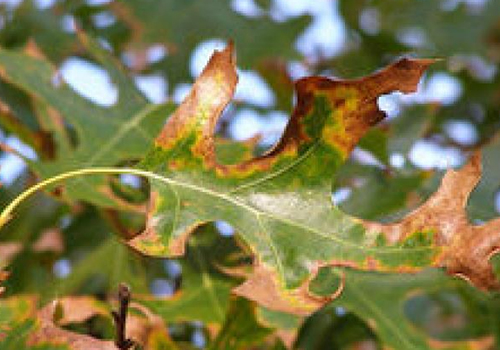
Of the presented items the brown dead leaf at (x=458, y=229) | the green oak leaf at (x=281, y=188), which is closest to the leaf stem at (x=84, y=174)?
the green oak leaf at (x=281, y=188)

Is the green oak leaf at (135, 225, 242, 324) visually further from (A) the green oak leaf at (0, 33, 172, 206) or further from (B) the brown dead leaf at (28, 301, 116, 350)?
(B) the brown dead leaf at (28, 301, 116, 350)

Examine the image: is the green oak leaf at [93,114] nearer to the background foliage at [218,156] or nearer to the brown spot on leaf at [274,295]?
the background foliage at [218,156]

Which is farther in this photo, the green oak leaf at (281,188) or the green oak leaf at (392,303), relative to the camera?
the green oak leaf at (392,303)

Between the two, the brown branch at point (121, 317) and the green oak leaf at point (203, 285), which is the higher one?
the brown branch at point (121, 317)

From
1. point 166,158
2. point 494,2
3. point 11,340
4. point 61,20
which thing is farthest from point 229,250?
Answer: point 494,2

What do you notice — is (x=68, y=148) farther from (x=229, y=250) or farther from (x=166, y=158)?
(x=166, y=158)

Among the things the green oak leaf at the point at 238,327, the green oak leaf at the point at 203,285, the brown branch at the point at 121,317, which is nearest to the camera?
the brown branch at the point at 121,317

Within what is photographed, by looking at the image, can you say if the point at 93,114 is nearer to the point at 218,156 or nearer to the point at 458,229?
the point at 218,156
